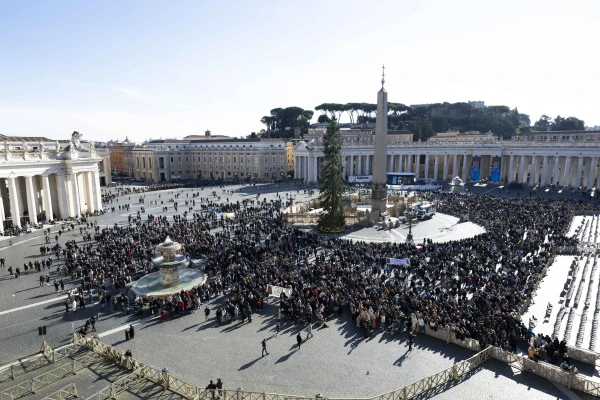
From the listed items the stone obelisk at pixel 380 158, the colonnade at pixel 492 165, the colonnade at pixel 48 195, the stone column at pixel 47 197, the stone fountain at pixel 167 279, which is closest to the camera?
the stone fountain at pixel 167 279

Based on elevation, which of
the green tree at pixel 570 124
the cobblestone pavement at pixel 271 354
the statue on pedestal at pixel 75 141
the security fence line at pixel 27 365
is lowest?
the cobblestone pavement at pixel 271 354

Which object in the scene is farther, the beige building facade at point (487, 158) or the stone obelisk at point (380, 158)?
the beige building facade at point (487, 158)

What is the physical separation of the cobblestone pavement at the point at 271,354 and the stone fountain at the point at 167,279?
245 cm

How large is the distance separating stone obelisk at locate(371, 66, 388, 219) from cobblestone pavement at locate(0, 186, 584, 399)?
66.9 feet

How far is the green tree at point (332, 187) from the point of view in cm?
3303

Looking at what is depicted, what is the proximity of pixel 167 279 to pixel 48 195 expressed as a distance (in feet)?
84.5

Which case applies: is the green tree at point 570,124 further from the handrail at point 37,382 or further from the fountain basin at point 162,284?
the handrail at point 37,382

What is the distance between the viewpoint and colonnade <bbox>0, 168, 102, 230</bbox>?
36312 mm

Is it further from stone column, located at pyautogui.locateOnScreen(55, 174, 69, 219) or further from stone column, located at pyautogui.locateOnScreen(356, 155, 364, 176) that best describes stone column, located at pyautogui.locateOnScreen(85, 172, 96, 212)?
stone column, located at pyautogui.locateOnScreen(356, 155, 364, 176)

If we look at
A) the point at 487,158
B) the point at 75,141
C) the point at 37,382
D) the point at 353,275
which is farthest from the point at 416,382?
the point at 487,158

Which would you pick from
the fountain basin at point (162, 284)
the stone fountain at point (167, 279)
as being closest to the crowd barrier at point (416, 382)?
the fountain basin at point (162, 284)

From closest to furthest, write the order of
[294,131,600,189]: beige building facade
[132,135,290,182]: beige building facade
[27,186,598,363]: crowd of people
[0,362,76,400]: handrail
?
[0,362,76,400]: handrail < [27,186,598,363]: crowd of people < [294,131,600,189]: beige building facade < [132,135,290,182]: beige building facade

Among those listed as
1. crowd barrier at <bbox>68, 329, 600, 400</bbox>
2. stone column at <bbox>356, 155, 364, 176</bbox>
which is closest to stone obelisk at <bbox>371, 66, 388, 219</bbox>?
crowd barrier at <bbox>68, 329, 600, 400</bbox>

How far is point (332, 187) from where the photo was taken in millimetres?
32969
